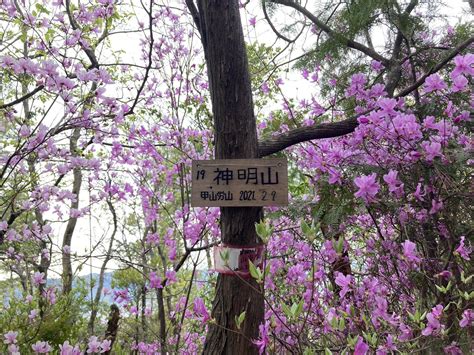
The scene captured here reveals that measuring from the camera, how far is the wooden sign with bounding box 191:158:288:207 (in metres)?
1.58

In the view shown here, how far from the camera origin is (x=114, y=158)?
138 inches

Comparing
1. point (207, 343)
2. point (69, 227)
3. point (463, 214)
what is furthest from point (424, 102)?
point (69, 227)

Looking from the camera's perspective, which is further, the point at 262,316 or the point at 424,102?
the point at 424,102

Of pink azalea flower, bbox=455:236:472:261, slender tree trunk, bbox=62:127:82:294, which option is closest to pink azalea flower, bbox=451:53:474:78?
pink azalea flower, bbox=455:236:472:261

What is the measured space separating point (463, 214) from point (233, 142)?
1.17m

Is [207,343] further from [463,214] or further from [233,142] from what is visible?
[463,214]

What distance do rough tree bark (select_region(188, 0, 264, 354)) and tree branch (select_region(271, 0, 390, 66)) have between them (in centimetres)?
74

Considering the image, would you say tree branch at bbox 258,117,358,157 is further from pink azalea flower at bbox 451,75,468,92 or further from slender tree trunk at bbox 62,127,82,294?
slender tree trunk at bbox 62,127,82,294

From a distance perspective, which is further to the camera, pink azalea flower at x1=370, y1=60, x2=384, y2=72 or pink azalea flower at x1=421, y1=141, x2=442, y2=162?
pink azalea flower at x1=370, y1=60, x2=384, y2=72

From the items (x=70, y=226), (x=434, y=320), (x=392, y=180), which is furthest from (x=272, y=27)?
(x=70, y=226)

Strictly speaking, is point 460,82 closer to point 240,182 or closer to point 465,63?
point 465,63

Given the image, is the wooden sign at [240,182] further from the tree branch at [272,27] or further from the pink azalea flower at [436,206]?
the tree branch at [272,27]

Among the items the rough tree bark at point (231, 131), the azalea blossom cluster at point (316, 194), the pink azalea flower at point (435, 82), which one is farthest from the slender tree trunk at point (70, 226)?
the pink azalea flower at point (435, 82)

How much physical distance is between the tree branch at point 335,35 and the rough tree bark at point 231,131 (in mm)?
745
